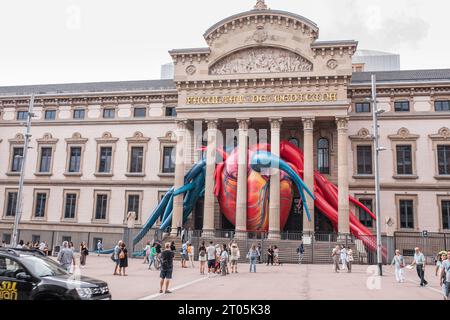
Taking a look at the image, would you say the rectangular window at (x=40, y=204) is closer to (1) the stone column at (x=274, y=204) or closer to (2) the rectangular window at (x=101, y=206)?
(2) the rectangular window at (x=101, y=206)

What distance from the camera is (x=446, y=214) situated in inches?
1421

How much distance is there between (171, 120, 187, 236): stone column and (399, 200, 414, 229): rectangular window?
1964cm

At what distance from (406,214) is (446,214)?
10.7ft

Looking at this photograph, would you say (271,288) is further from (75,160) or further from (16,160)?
(16,160)

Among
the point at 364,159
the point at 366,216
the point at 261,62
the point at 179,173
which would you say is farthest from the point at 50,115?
the point at 366,216

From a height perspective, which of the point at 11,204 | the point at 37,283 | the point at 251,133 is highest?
the point at 251,133

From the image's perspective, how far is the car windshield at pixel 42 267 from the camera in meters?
10.2

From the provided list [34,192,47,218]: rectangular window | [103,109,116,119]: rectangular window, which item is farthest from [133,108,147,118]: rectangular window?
[34,192,47,218]: rectangular window

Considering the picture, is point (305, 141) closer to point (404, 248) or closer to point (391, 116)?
point (391, 116)

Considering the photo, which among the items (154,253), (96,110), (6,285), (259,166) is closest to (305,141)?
(259,166)

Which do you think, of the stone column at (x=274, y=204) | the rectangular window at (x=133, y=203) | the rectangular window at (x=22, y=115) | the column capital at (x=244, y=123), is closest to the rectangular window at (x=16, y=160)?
the rectangular window at (x=22, y=115)

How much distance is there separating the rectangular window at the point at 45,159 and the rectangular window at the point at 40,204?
2727mm

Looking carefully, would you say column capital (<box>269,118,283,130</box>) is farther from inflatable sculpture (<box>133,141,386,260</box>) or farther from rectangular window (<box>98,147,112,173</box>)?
rectangular window (<box>98,147,112,173</box>)

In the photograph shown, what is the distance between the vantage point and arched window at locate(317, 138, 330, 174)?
38.6 meters
